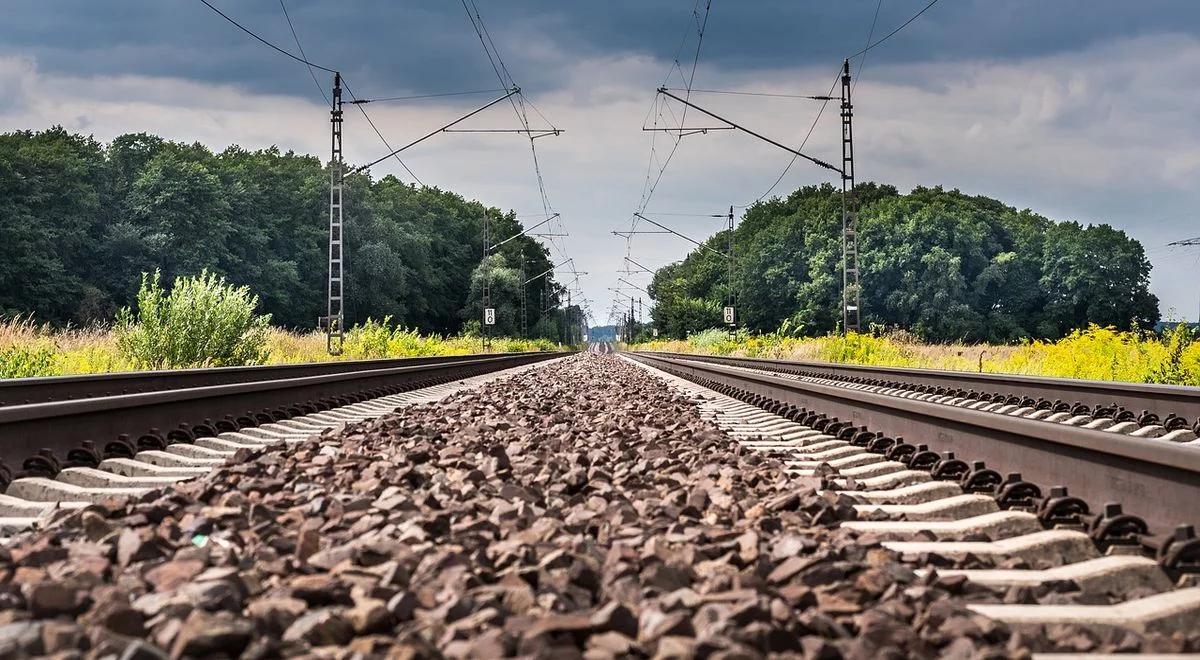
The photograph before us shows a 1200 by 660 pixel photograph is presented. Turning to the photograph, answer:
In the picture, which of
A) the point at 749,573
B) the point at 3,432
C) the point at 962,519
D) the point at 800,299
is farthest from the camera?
the point at 800,299

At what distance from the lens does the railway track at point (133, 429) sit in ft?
15.1

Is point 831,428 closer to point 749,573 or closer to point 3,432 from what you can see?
point 749,573

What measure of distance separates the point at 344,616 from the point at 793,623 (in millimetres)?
1066

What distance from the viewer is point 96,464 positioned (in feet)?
17.4

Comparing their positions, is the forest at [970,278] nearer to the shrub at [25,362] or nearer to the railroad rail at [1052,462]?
the shrub at [25,362]

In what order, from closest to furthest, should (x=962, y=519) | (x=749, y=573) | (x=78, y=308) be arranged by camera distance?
1. (x=749, y=573)
2. (x=962, y=519)
3. (x=78, y=308)

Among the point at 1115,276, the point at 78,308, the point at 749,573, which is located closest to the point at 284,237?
the point at 78,308

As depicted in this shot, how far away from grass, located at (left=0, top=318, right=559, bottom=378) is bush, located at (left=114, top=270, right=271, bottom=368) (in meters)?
0.36

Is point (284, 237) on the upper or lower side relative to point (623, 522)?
upper

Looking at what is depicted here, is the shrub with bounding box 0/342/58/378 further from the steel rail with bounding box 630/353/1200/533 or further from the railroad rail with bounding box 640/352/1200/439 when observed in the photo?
the railroad rail with bounding box 640/352/1200/439

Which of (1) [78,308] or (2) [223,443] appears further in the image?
(1) [78,308]

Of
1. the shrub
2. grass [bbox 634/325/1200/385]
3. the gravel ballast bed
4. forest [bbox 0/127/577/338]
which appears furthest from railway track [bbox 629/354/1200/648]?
forest [bbox 0/127/577/338]

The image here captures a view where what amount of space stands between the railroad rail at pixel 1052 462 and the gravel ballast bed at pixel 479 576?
860 millimetres

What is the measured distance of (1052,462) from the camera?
14.3 ft
